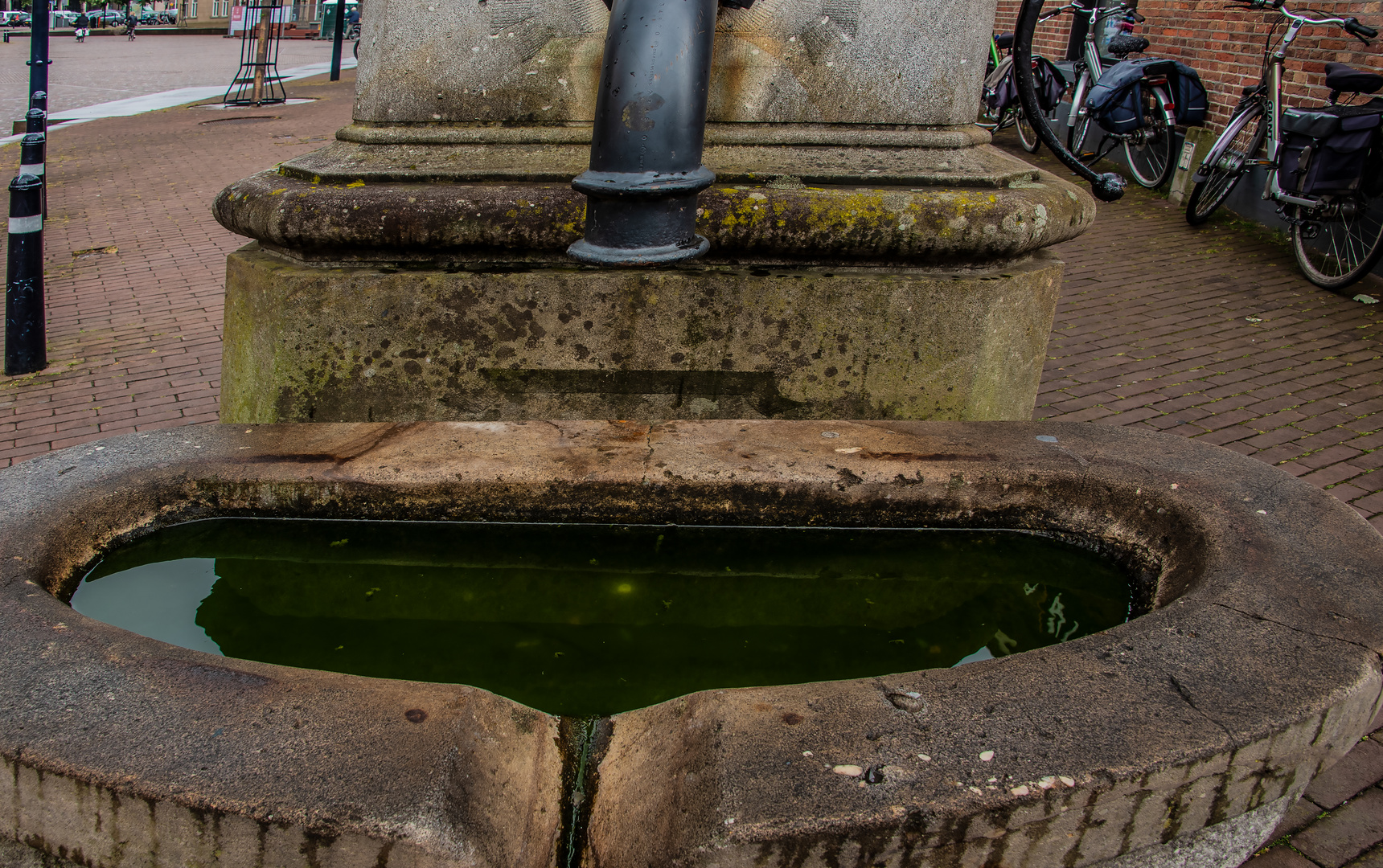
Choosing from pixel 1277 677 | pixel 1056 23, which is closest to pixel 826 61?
pixel 1277 677

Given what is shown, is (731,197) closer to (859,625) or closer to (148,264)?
(859,625)

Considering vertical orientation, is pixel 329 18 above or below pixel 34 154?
above

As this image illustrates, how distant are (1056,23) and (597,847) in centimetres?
1190

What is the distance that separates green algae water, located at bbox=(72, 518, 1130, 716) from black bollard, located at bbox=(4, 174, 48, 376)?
3.66 meters

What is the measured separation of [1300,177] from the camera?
6254mm

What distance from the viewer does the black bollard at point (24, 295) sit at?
16.1 ft

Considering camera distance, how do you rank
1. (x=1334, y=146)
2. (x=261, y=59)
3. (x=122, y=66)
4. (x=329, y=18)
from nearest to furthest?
1. (x=1334, y=146)
2. (x=261, y=59)
3. (x=122, y=66)
4. (x=329, y=18)

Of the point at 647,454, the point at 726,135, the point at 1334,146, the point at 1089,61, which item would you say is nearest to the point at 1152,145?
the point at 1089,61

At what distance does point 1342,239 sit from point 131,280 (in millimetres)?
7468

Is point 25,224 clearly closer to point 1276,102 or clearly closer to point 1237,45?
point 1276,102

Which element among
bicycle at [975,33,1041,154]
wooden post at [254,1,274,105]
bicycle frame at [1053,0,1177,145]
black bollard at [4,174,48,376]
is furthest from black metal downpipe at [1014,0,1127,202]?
wooden post at [254,1,274,105]

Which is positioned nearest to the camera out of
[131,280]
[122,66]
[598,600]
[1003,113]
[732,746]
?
[732,746]

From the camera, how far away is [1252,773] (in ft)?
4.48

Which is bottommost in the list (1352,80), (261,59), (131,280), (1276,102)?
(131,280)
